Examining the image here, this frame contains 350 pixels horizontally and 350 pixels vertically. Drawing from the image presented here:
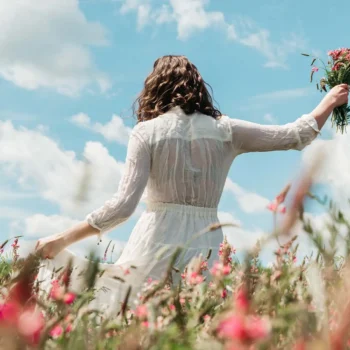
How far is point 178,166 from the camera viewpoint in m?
3.68

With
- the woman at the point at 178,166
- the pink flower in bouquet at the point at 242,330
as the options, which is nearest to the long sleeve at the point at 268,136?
the woman at the point at 178,166

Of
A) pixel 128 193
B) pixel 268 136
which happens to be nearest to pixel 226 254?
pixel 128 193

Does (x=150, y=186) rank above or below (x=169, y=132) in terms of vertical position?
below

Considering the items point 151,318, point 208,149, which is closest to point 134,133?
point 208,149

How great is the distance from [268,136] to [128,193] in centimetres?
89

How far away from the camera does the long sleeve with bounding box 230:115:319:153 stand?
3791mm

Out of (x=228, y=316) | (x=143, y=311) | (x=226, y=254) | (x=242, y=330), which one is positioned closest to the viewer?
(x=242, y=330)

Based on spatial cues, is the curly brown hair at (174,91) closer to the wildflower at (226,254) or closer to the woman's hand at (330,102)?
the woman's hand at (330,102)

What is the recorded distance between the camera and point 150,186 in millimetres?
3770

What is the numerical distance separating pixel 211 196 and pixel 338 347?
3.23 meters

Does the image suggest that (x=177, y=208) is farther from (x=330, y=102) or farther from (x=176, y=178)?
(x=330, y=102)

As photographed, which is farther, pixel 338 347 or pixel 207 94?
pixel 207 94

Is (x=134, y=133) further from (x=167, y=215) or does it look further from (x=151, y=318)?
(x=151, y=318)

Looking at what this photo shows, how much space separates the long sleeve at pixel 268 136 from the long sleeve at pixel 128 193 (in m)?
0.56
